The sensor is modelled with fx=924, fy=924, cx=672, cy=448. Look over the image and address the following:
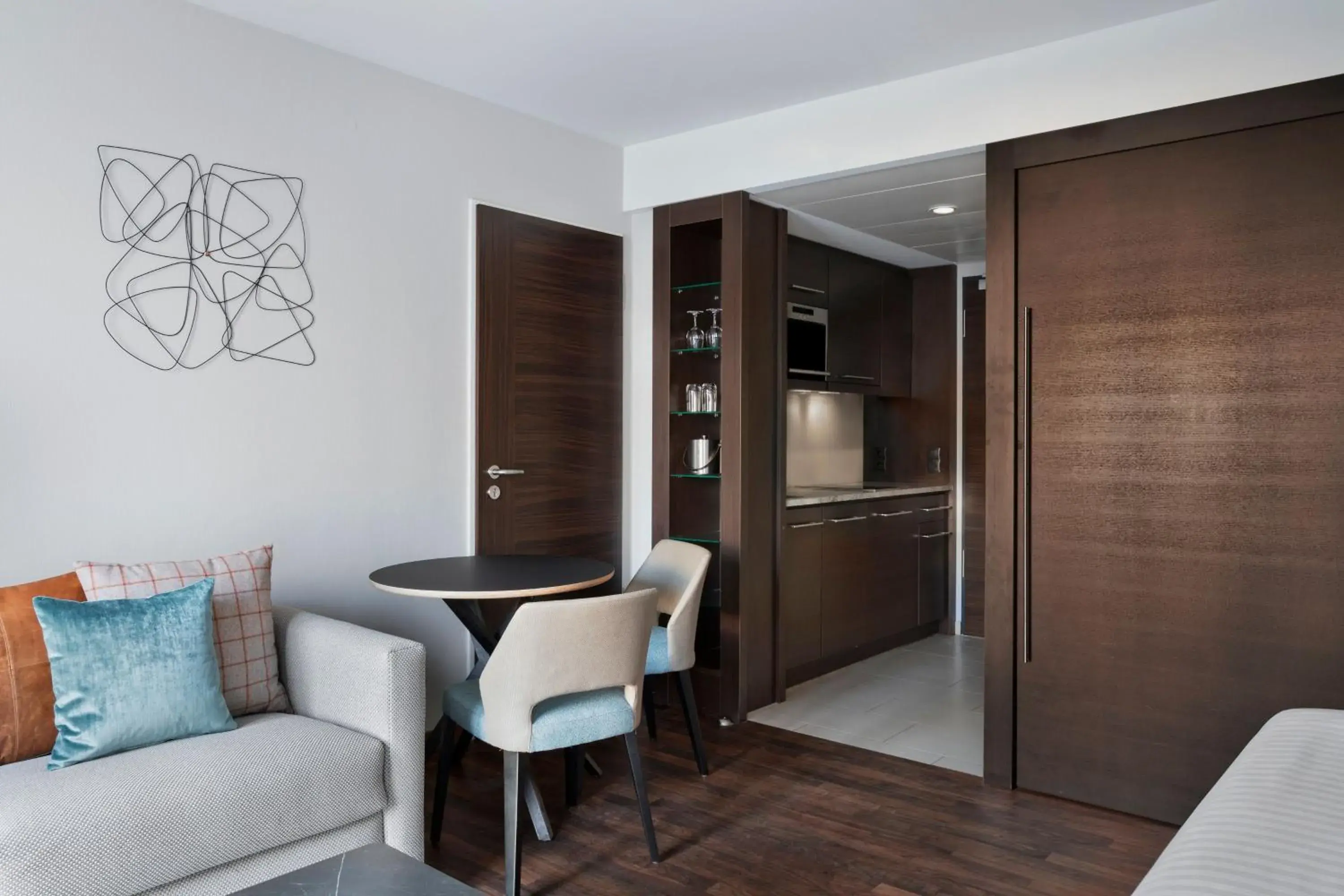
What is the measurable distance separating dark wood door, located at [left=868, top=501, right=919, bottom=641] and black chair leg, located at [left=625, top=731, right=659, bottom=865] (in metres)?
2.74

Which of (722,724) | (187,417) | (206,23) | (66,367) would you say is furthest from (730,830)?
(206,23)

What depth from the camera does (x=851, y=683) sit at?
15.9ft

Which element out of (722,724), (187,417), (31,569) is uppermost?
(187,417)

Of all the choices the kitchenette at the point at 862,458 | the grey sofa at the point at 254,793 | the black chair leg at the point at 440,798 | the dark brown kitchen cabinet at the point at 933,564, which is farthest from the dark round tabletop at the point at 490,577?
the dark brown kitchen cabinet at the point at 933,564

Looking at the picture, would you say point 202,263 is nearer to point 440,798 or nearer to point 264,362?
point 264,362

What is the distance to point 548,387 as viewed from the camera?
165 inches

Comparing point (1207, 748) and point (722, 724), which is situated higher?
point (1207, 748)

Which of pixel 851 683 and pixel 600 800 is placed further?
pixel 851 683

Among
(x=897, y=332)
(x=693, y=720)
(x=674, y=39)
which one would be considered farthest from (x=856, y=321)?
(x=693, y=720)

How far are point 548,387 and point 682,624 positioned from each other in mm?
1347

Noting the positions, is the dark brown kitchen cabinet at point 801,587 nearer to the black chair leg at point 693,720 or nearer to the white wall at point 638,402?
the white wall at point 638,402

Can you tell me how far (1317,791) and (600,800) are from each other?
2302 millimetres

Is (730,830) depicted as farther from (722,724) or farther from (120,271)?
(120,271)

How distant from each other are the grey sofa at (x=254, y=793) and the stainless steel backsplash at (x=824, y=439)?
128 inches
